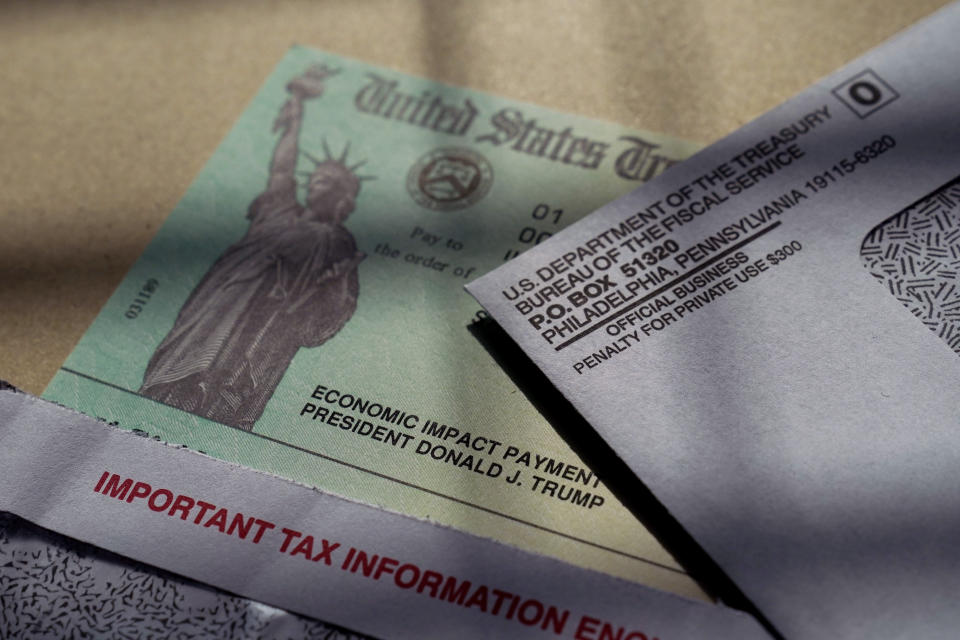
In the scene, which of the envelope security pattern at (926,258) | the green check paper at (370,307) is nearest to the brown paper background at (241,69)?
the green check paper at (370,307)

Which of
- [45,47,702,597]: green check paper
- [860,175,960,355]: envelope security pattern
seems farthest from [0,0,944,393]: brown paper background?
[860,175,960,355]: envelope security pattern

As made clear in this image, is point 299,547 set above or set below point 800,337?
below

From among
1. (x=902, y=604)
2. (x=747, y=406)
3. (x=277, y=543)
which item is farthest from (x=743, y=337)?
(x=277, y=543)

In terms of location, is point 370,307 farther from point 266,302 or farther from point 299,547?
point 299,547

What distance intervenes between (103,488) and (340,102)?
1.06 feet

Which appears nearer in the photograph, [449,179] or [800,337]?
[800,337]

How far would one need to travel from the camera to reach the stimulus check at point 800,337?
0.42 meters

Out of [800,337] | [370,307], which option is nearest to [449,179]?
[370,307]

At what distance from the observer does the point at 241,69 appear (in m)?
0.68

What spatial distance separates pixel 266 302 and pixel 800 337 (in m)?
0.31

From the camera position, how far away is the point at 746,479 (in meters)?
0.44

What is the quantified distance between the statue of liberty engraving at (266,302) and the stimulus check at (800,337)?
121 mm

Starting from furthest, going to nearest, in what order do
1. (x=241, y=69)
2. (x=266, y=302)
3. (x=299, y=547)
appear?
(x=241, y=69)
(x=266, y=302)
(x=299, y=547)

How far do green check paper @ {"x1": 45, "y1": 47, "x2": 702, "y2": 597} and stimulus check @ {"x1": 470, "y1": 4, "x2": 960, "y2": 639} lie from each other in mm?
46
